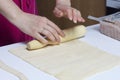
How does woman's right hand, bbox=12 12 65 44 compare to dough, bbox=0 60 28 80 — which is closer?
dough, bbox=0 60 28 80

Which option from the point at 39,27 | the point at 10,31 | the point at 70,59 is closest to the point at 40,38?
the point at 39,27

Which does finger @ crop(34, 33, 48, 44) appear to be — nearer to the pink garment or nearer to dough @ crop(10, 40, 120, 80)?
dough @ crop(10, 40, 120, 80)

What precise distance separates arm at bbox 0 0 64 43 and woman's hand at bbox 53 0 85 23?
3.3 inches

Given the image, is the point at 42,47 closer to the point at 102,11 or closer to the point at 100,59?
the point at 100,59

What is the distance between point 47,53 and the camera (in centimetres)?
90

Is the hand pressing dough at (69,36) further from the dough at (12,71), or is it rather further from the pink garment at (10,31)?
the pink garment at (10,31)

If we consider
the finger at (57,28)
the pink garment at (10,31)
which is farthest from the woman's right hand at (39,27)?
the pink garment at (10,31)

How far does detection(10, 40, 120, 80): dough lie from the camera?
0.77m

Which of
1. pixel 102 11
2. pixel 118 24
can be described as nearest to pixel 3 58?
pixel 118 24

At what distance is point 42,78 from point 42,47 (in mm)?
217

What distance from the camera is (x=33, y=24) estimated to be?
3.12ft

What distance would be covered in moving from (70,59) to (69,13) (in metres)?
0.23

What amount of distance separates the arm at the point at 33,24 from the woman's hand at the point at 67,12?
0.08 meters

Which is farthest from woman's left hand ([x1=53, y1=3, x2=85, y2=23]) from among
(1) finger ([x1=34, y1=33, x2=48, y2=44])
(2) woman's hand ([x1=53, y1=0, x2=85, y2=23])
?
(1) finger ([x1=34, y1=33, x2=48, y2=44])
